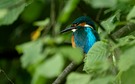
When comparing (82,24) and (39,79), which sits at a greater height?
(82,24)

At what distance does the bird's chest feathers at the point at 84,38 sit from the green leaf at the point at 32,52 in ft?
7.89

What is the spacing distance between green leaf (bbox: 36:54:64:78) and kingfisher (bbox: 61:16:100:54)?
8.36 ft

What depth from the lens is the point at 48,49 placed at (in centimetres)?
130

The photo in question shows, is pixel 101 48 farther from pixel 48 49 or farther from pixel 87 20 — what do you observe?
pixel 87 20

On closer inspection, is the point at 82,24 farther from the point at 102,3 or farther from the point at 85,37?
the point at 102,3

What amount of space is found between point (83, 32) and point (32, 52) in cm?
303

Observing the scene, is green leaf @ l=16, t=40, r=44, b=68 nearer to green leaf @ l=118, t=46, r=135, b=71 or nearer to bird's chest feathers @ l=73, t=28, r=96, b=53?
green leaf @ l=118, t=46, r=135, b=71

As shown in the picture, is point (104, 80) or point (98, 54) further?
point (98, 54)

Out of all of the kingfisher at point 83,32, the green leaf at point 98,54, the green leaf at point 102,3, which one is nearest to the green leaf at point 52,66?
the green leaf at point 102,3

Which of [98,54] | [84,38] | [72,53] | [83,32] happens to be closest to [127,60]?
[72,53]

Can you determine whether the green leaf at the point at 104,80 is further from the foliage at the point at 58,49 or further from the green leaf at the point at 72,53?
the green leaf at the point at 72,53

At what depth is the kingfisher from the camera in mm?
3922

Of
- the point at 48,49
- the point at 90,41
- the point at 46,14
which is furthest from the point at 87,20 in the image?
the point at 48,49

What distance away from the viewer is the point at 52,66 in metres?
1.26
